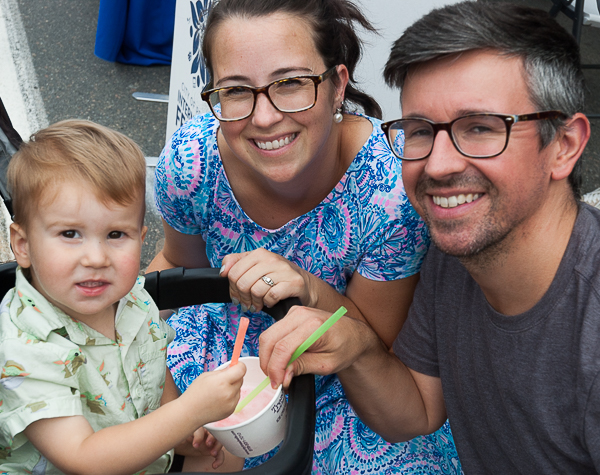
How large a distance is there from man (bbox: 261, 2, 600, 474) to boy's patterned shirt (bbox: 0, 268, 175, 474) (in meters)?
0.33

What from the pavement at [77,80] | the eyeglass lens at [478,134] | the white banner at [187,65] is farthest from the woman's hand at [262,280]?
the pavement at [77,80]

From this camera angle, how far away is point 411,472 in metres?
1.72

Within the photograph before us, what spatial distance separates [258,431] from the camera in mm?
1311

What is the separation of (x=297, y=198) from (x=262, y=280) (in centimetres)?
39

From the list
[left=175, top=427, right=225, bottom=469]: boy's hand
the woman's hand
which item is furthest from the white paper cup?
the woman's hand

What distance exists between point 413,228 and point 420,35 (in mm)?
571

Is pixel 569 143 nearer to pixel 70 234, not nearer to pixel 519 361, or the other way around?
pixel 519 361

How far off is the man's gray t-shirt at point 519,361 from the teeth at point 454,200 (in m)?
0.23

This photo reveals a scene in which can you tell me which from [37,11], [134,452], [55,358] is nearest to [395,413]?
[134,452]

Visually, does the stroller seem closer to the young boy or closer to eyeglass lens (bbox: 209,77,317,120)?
the young boy

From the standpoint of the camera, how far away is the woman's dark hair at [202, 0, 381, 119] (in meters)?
1.71

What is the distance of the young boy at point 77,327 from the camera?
123 centimetres

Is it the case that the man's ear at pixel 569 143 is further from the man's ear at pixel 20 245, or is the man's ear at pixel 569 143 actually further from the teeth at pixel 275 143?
the man's ear at pixel 20 245

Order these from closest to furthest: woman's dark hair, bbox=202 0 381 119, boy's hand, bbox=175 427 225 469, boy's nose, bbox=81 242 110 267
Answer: boy's nose, bbox=81 242 110 267 → boy's hand, bbox=175 427 225 469 → woman's dark hair, bbox=202 0 381 119
